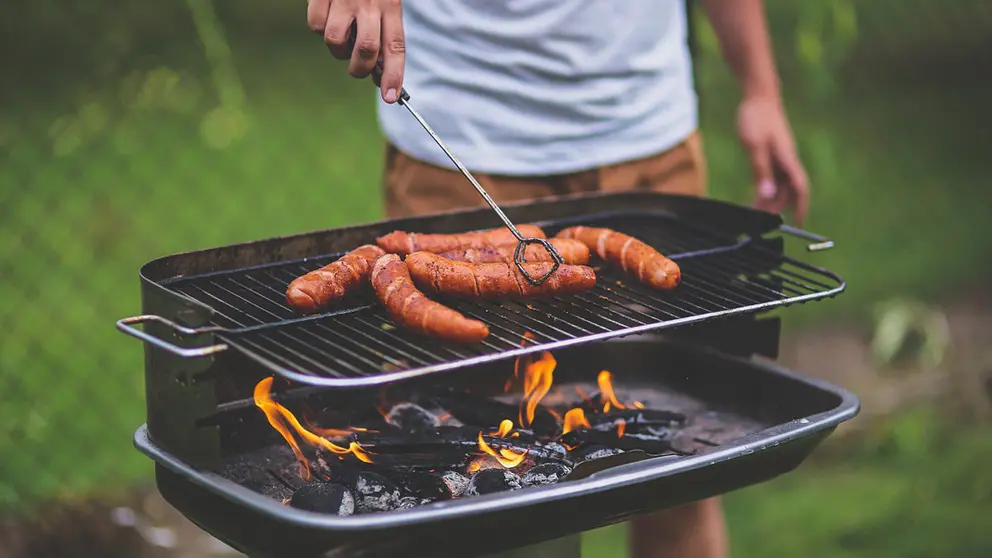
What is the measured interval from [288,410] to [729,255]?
1114 millimetres

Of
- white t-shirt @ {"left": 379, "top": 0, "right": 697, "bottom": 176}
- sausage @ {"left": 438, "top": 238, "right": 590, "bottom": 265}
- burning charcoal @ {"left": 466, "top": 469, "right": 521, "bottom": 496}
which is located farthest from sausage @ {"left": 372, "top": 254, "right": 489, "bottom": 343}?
white t-shirt @ {"left": 379, "top": 0, "right": 697, "bottom": 176}

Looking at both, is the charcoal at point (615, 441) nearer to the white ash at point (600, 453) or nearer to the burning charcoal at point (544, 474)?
the white ash at point (600, 453)

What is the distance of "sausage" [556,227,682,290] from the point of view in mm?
2412

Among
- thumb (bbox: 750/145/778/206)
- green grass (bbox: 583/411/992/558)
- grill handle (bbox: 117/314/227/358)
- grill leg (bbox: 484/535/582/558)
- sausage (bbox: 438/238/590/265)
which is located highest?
thumb (bbox: 750/145/778/206)

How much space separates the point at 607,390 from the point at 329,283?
34.9 inches

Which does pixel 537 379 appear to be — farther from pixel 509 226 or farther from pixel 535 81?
pixel 535 81

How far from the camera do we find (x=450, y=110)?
3025 mm

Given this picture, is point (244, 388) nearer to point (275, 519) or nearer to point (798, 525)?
point (275, 519)

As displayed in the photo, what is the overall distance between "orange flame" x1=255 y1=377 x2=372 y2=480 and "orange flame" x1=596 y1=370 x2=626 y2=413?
66 centimetres

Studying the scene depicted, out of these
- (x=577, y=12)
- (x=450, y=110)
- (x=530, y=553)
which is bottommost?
(x=530, y=553)

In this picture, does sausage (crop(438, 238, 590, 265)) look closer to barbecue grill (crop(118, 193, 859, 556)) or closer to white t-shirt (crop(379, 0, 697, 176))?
barbecue grill (crop(118, 193, 859, 556))

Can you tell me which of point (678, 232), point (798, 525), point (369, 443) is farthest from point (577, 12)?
point (798, 525)

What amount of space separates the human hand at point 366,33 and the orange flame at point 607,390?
0.94 metres

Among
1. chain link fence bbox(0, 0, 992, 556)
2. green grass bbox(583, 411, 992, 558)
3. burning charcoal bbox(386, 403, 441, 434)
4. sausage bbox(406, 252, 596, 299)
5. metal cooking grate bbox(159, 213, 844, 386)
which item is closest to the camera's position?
metal cooking grate bbox(159, 213, 844, 386)
